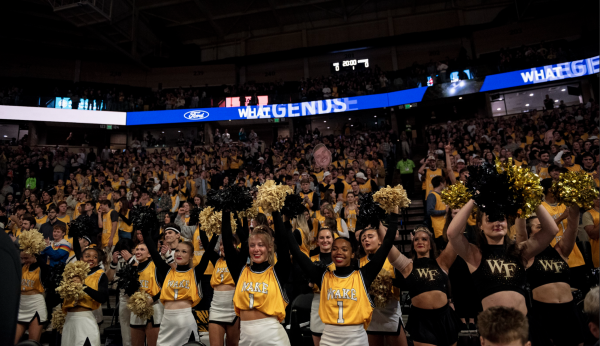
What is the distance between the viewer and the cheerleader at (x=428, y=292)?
3.44 m

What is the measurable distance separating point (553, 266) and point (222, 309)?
3391 mm

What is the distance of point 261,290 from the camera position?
329 centimetres

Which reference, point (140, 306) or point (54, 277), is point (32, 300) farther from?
point (140, 306)

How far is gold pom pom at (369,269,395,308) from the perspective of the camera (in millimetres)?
3760

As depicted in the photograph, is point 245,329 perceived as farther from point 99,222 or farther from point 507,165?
point 99,222

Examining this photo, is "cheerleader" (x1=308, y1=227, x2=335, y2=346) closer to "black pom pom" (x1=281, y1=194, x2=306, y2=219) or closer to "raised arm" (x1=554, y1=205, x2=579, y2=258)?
"black pom pom" (x1=281, y1=194, x2=306, y2=219)

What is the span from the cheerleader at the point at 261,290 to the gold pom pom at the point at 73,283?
2078 millimetres

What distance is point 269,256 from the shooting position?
3.51 m

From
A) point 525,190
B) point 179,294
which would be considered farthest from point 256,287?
point 525,190

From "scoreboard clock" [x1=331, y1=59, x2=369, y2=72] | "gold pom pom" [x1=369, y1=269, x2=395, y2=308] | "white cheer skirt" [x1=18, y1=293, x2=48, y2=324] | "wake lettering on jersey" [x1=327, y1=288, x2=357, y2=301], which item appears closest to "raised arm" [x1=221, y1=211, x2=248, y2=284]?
"wake lettering on jersey" [x1=327, y1=288, x2=357, y2=301]

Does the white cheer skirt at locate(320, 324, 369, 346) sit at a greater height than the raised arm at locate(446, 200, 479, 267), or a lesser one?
lesser

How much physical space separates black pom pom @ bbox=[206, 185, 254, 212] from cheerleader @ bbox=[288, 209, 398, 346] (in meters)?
0.52

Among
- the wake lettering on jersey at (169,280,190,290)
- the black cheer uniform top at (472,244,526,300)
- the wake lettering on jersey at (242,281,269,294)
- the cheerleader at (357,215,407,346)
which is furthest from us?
the wake lettering on jersey at (169,280,190,290)

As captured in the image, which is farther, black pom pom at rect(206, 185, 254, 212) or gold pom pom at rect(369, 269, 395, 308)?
gold pom pom at rect(369, 269, 395, 308)
